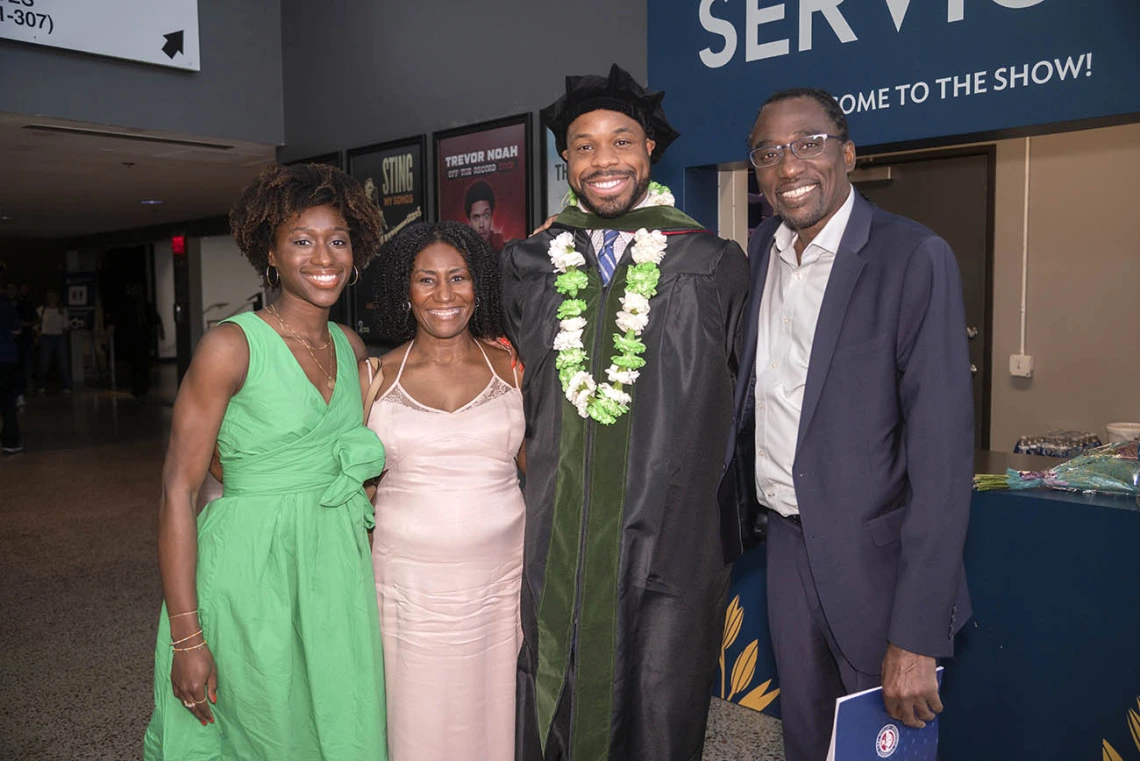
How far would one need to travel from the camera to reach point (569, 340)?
2.07 metres

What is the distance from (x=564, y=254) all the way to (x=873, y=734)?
47.7 inches

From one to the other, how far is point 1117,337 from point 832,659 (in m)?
4.06

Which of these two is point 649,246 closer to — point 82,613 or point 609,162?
point 609,162

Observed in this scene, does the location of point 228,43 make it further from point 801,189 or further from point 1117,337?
point 1117,337

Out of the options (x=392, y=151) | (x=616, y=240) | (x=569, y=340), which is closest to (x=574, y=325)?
(x=569, y=340)

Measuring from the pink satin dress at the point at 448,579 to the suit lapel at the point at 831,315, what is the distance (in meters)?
0.74

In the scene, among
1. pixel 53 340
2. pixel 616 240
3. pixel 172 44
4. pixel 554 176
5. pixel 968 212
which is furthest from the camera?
pixel 53 340

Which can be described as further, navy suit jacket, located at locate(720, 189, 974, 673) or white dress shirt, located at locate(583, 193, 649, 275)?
white dress shirt, located at locate(583, 193, 649, 275)

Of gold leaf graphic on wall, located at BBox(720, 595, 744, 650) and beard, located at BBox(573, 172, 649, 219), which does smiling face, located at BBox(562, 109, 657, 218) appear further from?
gold leaf graphic on wall, located at BBox(720, 595, 744, 650)

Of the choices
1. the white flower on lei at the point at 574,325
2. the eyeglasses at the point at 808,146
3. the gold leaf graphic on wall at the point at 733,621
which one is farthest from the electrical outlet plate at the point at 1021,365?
the white flower on lei at the point at 574,325

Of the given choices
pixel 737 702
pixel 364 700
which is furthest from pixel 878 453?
pixel 737 702

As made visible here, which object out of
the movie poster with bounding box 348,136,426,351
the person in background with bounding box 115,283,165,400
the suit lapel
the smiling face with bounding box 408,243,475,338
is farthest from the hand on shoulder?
the person in background with bounding box 115,283,165,400

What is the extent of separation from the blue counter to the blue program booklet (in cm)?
101

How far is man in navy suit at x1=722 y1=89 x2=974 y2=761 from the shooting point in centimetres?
176
